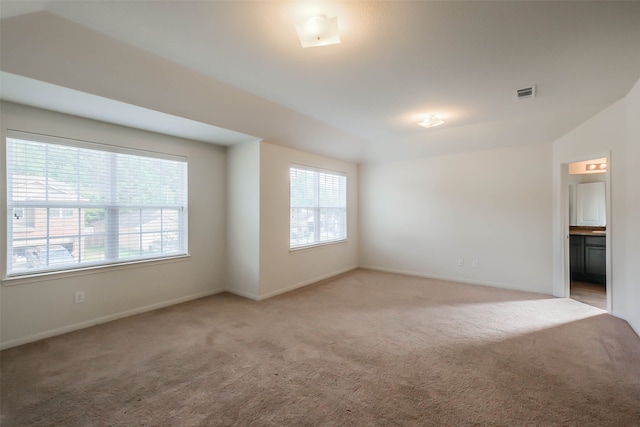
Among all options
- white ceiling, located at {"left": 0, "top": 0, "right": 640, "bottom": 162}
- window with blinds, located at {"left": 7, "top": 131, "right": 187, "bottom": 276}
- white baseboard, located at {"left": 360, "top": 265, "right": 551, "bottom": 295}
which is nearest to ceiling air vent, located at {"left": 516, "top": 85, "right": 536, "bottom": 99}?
white ceiling, located at {"left": 0, "top": 0, "right": 640, "bottom": 162}

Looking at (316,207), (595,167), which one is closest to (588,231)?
(595,167)

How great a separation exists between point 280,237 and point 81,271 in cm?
242

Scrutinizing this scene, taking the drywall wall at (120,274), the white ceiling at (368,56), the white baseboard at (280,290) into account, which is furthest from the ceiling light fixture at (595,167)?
the drywall wall at (120,274)

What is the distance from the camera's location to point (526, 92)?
3045 millimetres

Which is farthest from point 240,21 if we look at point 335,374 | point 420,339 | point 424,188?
point 424,188

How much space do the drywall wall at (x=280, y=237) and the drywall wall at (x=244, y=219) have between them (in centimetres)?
9

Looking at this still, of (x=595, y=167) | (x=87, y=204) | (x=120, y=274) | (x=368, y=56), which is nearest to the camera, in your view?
(x=368, y=56)

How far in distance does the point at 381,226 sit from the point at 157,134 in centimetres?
433

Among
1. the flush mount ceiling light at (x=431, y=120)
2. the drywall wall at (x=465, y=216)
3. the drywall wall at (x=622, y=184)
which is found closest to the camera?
the drywall wall at (x=622, y=184)

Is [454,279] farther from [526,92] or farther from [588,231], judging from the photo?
[526,92]

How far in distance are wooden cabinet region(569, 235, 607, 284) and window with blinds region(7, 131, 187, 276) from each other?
260 inches

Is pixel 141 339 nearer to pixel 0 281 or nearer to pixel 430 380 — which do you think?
pixel 0 281

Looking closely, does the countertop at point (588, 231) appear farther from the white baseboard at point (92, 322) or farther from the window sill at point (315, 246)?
the white baseboard at point (92, 322)

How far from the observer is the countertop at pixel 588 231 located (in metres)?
4.92
